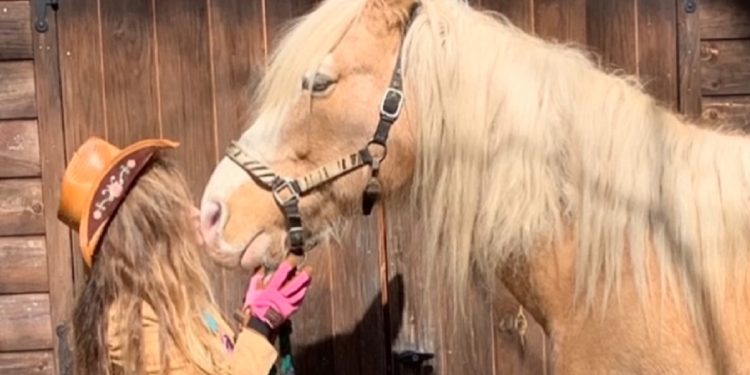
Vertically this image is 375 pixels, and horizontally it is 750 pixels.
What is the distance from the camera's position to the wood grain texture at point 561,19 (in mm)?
2734

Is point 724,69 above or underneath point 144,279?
above

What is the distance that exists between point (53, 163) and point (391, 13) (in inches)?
51.5

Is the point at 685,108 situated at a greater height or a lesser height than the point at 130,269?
greater

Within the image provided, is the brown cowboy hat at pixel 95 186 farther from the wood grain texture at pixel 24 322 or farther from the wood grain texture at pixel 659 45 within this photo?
the wood grain texture at pixel 659 45

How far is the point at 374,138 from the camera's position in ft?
6.24

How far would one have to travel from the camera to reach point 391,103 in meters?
1.88

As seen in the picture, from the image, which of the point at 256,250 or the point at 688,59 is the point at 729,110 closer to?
the point at 688,59

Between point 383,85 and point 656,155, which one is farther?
point 383,85

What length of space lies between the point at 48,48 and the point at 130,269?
3.33 ft

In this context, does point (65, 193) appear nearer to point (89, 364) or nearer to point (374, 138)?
point (89, 364)

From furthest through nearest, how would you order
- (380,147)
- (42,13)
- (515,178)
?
(42,13)
(380,147)
(515,178)

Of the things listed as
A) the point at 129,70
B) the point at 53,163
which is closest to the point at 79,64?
the point at 129,70

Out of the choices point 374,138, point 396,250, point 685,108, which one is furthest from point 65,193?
point 685,108

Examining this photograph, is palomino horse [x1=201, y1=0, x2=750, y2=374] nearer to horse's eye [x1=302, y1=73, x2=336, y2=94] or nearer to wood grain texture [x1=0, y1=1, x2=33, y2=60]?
horse's eye [x1=302, y1=73, x2=336, y2=94]
